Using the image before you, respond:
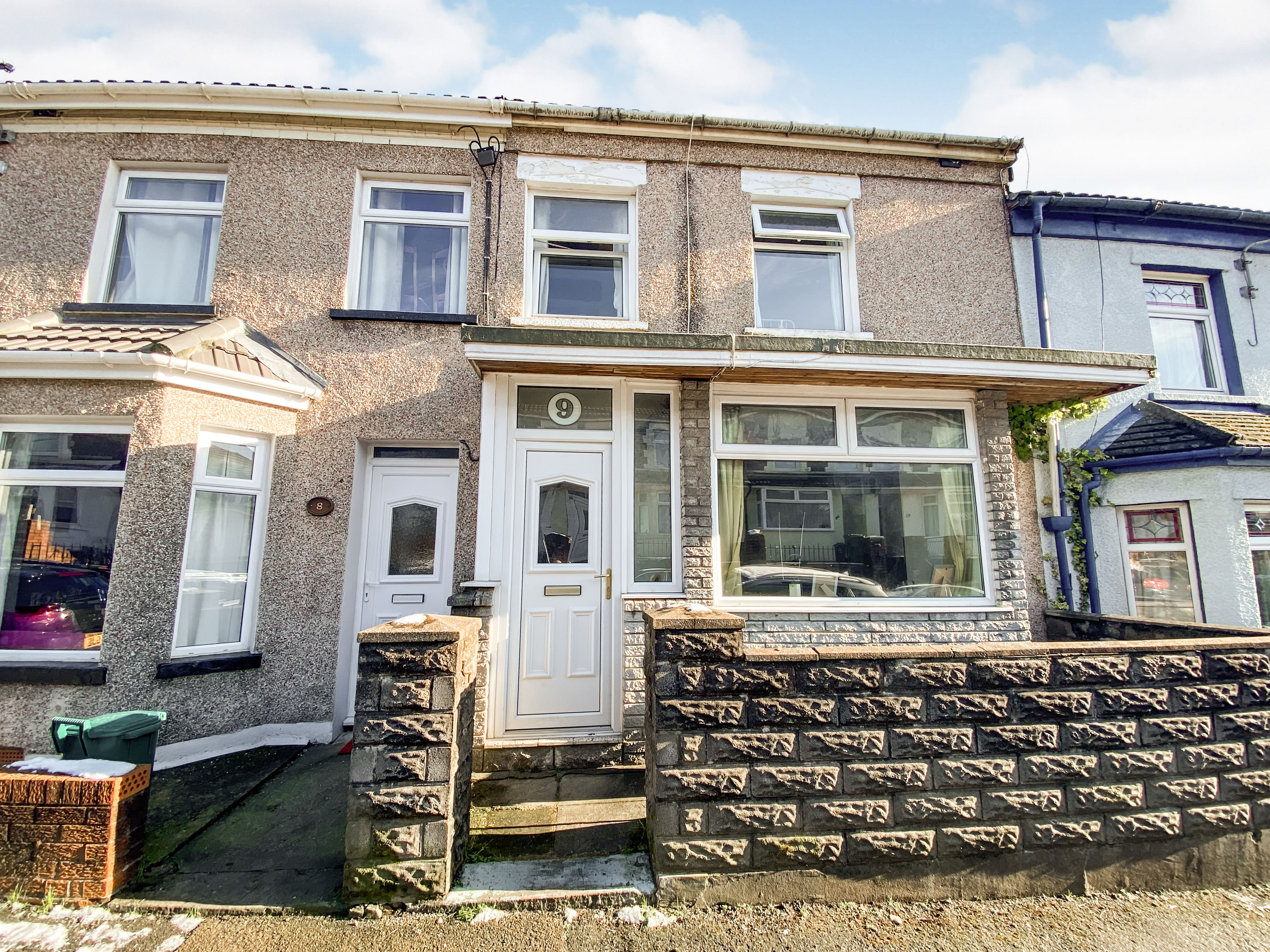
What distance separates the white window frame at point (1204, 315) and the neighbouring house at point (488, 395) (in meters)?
0.38

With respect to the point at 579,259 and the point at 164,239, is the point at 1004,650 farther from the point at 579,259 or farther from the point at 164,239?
the point at 164,239

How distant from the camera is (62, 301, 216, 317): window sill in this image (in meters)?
5.11

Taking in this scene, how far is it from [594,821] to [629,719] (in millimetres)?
857

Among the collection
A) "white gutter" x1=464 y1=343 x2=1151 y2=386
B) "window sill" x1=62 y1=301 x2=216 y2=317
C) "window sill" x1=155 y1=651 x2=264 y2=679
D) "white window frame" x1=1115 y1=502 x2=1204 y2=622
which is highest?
"window sill" x1=62 y1=301 x2=216 y2=317

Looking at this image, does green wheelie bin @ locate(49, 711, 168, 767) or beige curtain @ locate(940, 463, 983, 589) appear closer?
green wheelie bin @ locate(49, 711, 168, 767)

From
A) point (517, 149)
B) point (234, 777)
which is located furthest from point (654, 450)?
point (234, 777)

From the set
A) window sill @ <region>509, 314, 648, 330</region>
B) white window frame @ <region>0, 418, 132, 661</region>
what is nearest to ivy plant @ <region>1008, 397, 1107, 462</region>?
window sill @ <region>509, 314, 648, 330</region>

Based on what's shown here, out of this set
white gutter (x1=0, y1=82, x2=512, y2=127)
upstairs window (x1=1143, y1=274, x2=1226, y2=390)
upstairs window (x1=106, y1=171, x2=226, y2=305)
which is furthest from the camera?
upstairs window (x1=1143, y1=274, x2=1226, y2=390)

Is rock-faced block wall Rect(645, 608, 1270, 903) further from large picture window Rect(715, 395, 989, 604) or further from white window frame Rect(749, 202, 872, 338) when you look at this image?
white window frame Rect(749, 202, 872, 338)

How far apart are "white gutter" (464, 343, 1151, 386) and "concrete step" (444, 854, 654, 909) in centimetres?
311

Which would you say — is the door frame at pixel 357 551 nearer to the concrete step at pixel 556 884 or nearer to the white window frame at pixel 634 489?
the white window frame at pixel 634 489

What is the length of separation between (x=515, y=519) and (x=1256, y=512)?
21.8ft

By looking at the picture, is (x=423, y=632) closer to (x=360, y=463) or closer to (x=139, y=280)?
(x=360, y=463)

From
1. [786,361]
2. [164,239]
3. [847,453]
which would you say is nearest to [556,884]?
[786,361]
